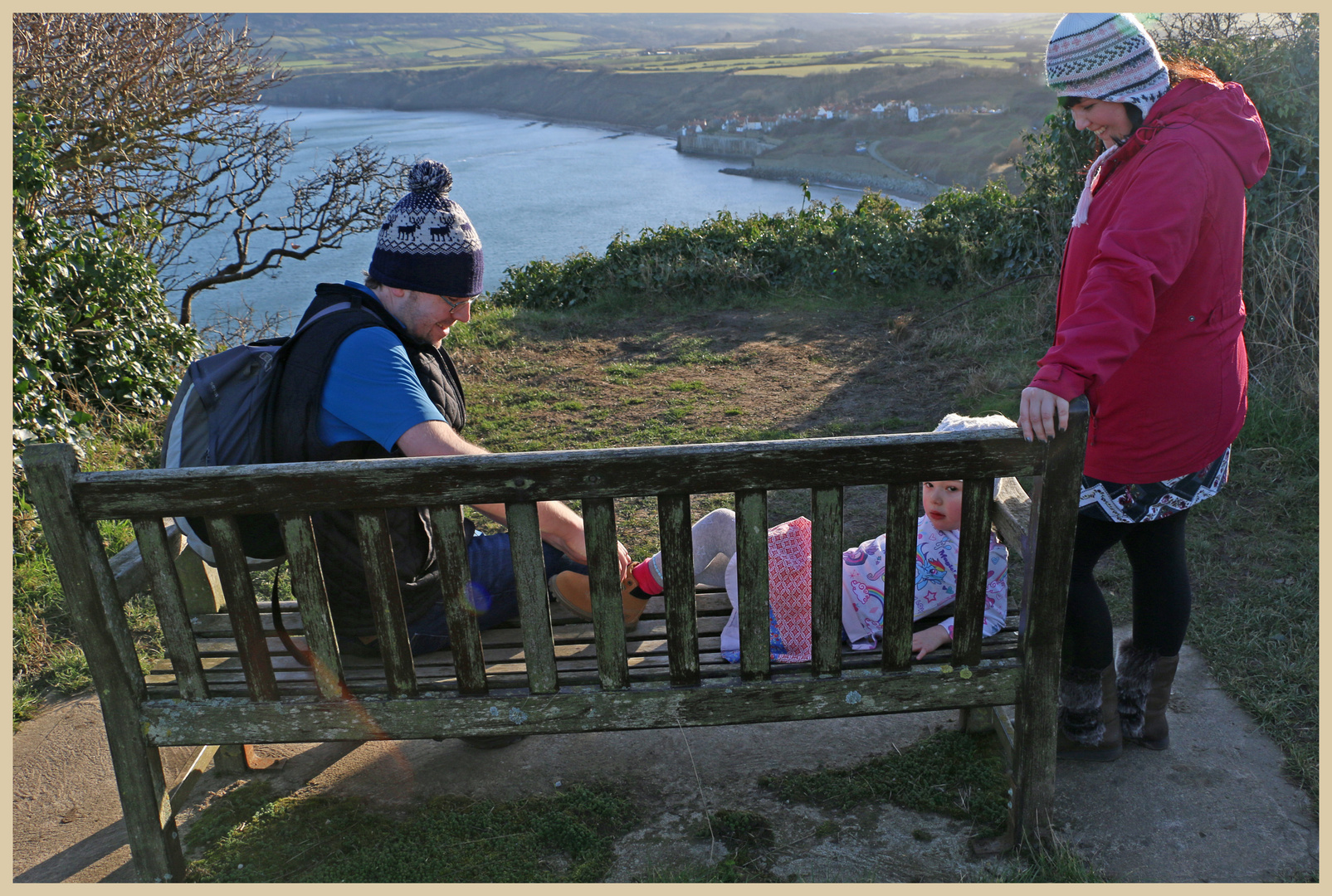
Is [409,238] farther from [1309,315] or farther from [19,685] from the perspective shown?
[1309,315]

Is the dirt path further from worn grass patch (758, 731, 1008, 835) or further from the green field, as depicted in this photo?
the green field

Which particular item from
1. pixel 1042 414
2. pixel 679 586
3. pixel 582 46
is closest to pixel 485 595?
pixel 679 586

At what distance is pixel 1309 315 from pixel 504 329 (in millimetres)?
5938

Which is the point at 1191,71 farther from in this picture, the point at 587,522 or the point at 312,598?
the point at 312,598

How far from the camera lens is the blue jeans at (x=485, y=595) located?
2365mm

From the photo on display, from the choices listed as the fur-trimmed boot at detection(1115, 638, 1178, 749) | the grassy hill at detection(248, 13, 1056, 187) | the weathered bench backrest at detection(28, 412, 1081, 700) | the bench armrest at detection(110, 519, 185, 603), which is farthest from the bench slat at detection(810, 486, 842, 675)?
the grassy hill at detection(248, 13, 1056, 187)

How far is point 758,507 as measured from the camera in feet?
6.07

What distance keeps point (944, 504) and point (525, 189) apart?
66.8ft

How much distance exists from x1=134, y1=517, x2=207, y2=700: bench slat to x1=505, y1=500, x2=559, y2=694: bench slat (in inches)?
28.4

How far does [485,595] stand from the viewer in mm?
2449

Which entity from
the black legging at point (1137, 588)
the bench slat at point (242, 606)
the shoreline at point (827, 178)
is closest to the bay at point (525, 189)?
the shoreline at point (827, 178)

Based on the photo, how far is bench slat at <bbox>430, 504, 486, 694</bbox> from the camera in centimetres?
186

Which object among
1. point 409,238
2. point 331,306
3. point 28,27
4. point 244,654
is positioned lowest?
point 244,654

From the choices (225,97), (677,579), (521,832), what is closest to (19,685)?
(521,832)
